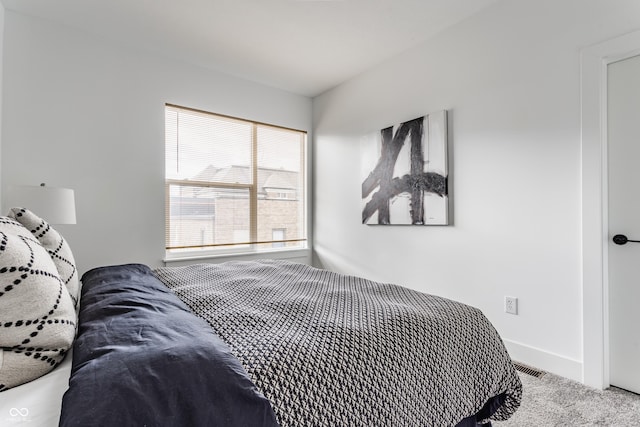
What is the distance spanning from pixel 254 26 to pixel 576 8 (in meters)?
2.20

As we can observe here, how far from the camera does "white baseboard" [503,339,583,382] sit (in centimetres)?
194

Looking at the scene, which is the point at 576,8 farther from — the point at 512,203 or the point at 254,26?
the point at 254,26

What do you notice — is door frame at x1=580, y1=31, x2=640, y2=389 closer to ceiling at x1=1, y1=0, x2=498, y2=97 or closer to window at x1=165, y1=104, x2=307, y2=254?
ceiling at x1=1, y1=0, x2=498, y2=97

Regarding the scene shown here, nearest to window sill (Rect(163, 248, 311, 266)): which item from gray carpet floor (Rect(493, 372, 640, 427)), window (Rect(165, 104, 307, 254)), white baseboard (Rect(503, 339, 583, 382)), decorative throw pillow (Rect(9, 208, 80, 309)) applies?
window (Rect(165, 104, 307, 254))

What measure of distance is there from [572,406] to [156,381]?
205 centimetres

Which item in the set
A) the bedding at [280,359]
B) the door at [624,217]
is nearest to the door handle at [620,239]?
the door at [624,217]

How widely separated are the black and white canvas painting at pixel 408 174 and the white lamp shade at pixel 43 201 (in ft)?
8.21

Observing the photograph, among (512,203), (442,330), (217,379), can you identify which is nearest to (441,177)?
(512,203)

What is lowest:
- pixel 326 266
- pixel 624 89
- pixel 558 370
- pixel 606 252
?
pixel 558 370

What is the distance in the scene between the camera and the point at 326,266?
12.7ft

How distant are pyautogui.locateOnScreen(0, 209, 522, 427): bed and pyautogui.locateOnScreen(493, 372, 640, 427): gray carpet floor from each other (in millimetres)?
476

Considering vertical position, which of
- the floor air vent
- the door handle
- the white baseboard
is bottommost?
the floor air vent

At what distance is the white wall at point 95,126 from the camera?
7.95 ft

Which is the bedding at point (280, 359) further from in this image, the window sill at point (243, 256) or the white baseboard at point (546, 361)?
the window sill at point (243, 256)
